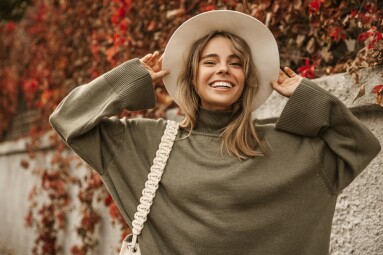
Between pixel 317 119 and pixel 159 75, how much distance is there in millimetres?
750

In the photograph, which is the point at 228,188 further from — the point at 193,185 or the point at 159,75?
the point at 159,75

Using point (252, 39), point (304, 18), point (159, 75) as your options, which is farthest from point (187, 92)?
point (304, 18)

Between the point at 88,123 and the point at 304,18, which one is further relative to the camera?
the point at 304,18

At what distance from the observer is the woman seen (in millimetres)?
2580

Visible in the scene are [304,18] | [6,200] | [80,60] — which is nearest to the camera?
[304,18]

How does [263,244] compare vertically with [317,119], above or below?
below

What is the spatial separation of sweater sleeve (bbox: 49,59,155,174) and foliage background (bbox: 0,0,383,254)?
109 cm

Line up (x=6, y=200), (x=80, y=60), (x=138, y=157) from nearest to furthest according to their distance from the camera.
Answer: (x=138, y=157)
(x=80, y=60)
(x=6, y=200)

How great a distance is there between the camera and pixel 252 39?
9.24ft

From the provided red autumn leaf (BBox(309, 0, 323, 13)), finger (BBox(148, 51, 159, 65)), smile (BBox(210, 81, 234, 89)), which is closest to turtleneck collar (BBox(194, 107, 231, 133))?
smile (BBox(210, 81, 234, 89))

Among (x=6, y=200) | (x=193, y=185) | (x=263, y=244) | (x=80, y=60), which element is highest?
(x=193, y=185)

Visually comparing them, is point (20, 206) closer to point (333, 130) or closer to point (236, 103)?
point (236, 103)

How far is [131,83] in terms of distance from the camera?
9.14ft

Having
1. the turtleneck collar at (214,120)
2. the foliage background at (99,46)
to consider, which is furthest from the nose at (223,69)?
the foliage background at (99,46)
